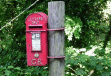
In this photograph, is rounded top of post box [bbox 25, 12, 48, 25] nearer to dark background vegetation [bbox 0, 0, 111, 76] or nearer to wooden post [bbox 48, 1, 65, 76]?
wooden post [bbox 48, 1, 65, 76]

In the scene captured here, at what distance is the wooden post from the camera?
2170mm

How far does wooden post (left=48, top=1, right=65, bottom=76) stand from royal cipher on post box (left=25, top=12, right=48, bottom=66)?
0.25 feet

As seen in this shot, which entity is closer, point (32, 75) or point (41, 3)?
point (32, 75)

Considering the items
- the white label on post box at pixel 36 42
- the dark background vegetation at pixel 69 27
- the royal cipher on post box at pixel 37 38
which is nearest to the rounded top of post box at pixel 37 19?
the royal cipher on post box at pixel 37 38

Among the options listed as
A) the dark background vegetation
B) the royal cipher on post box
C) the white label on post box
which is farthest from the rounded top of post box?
the dark background vegetation

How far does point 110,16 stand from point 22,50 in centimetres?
314

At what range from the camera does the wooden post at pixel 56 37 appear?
2170 mm

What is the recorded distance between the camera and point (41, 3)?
5098mm

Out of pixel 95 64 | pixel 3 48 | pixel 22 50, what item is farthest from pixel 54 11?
pixel 3 48

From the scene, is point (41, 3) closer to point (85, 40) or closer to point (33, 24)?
point (85, 40)

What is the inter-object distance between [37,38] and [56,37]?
0.79ft

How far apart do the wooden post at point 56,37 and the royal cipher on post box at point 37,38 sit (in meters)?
0.08

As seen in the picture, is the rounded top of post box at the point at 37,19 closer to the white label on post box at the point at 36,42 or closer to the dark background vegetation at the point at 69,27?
the white label on post box at the point at 36,42

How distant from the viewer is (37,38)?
85.1 inches
